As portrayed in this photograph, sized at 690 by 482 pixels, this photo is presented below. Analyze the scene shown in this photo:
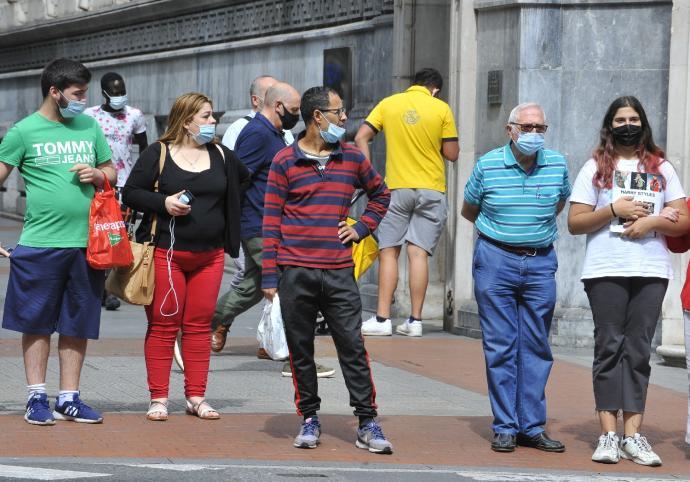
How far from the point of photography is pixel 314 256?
27.1 ft

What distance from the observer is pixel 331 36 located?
1691cm

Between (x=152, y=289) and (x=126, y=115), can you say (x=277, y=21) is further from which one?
(x=152, y=289)

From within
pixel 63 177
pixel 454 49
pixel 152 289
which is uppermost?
pixel 454 49

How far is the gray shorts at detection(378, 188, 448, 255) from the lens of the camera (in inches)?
518

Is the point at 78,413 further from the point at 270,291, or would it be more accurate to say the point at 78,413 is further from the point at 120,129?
the point at 120,129

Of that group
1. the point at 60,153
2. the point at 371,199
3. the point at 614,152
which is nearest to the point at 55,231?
the point at 60,153

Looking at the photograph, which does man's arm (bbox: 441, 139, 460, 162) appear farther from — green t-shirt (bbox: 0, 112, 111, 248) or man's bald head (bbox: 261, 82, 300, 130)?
green t-shirt (bbox: 0, 112, 111, 248)

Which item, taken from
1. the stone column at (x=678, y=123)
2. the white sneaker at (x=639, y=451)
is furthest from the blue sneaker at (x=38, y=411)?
the stone column at (x=678, y=123)

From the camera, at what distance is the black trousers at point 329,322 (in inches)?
325

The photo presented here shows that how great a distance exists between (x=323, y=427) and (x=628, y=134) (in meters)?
2.22

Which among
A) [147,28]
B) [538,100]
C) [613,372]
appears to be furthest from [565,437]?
[147,28]

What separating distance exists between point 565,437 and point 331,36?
8708mm

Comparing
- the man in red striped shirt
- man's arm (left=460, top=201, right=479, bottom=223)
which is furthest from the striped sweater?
man's arm (left=460, top=201, right=479, bottom=223)

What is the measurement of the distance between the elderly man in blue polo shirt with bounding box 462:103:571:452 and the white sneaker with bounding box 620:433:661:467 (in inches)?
13.0
